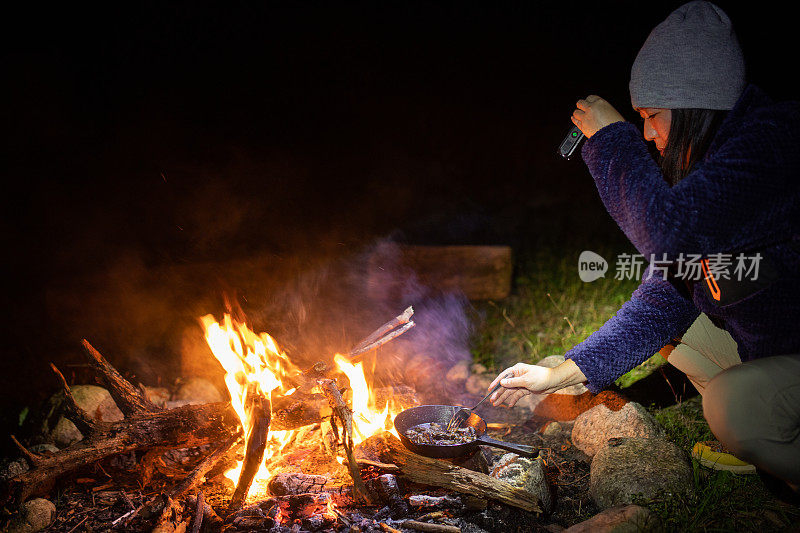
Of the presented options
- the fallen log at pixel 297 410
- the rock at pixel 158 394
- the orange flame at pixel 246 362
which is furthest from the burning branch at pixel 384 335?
the rock at pixel 158 394

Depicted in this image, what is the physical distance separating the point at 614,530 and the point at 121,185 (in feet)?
21.7

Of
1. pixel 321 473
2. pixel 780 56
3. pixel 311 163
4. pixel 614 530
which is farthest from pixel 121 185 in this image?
pixel 780 56

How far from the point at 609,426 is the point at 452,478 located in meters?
1.34

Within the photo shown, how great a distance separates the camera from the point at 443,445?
2.90 metres

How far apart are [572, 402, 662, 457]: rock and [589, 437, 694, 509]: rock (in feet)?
0.64

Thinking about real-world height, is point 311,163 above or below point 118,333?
above

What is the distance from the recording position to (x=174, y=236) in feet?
18.8

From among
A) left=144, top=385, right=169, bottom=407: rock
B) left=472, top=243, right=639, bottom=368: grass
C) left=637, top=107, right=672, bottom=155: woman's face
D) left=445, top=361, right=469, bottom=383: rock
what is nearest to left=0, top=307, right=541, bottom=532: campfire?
left=144, top=385, right=169, bottom=407: rock

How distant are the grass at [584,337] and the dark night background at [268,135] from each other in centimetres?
146

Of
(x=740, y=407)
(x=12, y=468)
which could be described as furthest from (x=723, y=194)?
(x=12, y=468)

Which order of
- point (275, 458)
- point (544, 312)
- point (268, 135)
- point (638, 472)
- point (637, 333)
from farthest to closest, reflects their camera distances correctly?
point (268, 135) < point (544, 312) < point (275, 458) < point (637, 333) < point (638, 472)

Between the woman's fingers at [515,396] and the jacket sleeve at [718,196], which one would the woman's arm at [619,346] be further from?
the jacket sleeve at [718,196]

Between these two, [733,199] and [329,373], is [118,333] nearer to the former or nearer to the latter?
[329,373]

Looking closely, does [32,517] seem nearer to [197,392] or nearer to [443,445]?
[197,392]
